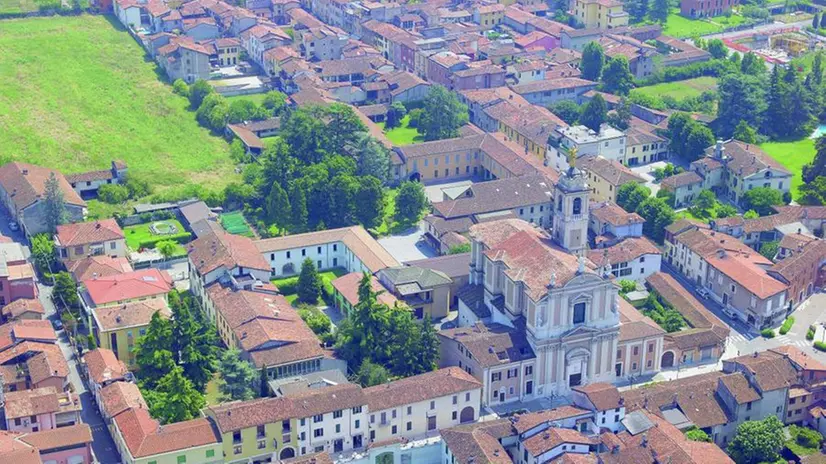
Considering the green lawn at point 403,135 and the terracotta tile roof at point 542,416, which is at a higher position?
the terracotta tile roof at point 542,416

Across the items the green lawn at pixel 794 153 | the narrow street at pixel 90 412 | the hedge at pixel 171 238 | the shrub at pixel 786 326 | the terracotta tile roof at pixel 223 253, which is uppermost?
the terracotta tile roof at pixel 223 253

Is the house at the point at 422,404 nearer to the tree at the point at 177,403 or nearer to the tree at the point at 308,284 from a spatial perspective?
the tree at the point at 177,403

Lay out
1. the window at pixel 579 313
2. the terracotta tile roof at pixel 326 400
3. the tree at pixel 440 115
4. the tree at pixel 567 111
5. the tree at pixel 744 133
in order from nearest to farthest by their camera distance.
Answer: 1. the terracotta tile roof at pixel 326 400
2. the window at pixel 579 313
3. the tree at pixel 744 133
4. the tree at pixel 440 115
5. the tree at pixel 567 111

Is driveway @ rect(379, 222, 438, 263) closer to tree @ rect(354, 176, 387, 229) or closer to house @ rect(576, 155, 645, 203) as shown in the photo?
tree @ rect(354, 176, 387, 229)

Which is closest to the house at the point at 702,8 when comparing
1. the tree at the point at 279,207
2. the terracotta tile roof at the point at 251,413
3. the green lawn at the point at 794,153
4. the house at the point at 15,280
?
the green lawn at the point at 794,153

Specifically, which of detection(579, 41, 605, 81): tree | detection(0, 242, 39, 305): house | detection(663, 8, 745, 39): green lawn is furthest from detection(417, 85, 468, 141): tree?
detection(663, 8, 745, 39): green lawn
